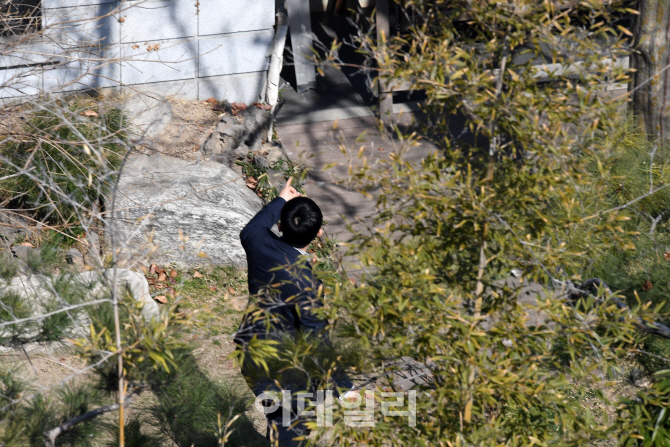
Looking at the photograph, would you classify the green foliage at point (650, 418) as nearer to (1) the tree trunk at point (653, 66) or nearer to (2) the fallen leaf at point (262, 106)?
(1) the tree trunk at point (653, 66)

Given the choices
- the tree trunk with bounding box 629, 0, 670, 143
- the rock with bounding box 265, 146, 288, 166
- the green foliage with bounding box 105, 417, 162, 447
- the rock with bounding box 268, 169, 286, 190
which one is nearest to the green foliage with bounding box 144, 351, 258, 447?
the green foliage with bounding box 105, 417, 162, 447

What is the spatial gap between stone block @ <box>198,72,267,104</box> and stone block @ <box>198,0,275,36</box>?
55 cm

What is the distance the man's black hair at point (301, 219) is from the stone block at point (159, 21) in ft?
16.1

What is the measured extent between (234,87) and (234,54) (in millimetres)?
394

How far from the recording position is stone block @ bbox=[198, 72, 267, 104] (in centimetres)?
767

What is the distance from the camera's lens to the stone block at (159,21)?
24.5 ft

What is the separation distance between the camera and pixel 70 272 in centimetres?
333

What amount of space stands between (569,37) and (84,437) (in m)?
2.67

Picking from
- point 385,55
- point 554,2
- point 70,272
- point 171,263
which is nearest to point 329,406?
point 385,55

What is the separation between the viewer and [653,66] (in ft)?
22.0

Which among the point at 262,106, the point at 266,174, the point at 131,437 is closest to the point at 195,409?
the point at 131,437

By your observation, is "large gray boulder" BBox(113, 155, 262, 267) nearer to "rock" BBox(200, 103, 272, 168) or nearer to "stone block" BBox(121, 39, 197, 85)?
"rock" BBox(200, 103, 272, 168)

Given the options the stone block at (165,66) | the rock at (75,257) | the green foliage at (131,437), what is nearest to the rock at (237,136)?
the stone block at (165,66)

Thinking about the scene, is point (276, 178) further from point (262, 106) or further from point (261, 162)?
point (262, 106)
